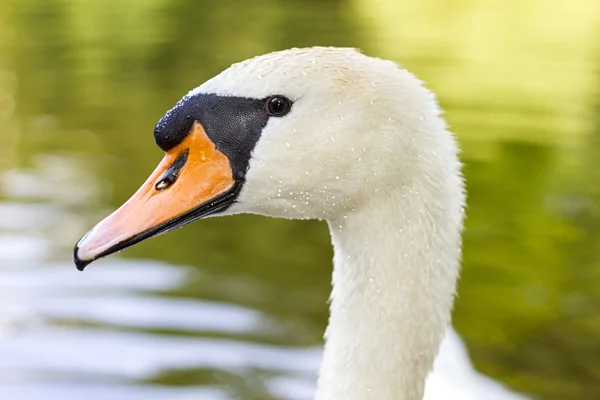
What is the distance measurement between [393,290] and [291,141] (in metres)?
0.46

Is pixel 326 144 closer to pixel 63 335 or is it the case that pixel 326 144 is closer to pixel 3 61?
pixel 63 335

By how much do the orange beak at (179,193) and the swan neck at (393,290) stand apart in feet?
1.08

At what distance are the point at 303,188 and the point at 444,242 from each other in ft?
1.23

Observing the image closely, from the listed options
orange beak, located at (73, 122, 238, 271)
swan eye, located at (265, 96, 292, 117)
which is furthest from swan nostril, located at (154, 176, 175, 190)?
swan eye, located at (265, 96, 292, 117)

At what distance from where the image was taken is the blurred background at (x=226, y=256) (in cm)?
557

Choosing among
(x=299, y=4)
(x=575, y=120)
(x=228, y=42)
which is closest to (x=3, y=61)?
(x=228, y=42)

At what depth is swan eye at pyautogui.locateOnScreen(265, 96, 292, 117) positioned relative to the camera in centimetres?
241

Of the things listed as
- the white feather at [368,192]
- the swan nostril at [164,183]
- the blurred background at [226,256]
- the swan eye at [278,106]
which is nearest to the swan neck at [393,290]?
the white feather at [368,192]

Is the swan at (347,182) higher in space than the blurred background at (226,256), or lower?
lower

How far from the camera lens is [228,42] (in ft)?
59.1

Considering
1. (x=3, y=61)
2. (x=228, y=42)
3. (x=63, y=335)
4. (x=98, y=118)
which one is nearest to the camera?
(x=63, y=335)

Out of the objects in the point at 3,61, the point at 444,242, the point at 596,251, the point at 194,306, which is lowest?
the point at 444,242

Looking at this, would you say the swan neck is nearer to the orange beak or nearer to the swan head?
the swan head

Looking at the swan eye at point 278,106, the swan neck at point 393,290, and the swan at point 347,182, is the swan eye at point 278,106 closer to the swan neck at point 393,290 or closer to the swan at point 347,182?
the swan at point 347,182
